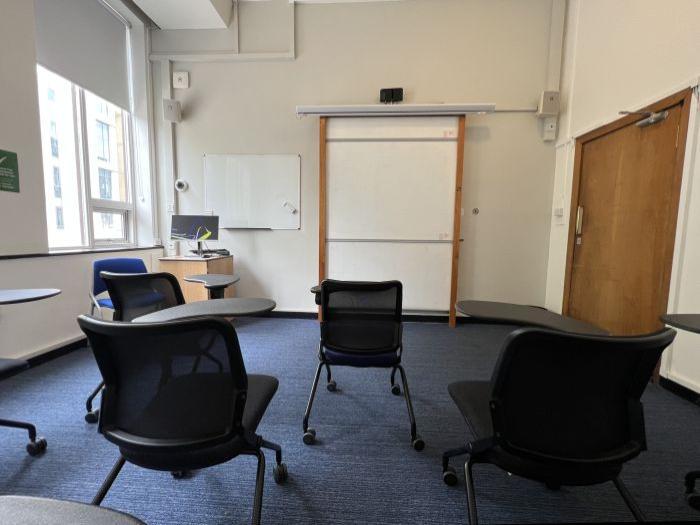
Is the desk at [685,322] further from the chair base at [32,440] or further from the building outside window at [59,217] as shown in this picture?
the building outside window at [59,217]

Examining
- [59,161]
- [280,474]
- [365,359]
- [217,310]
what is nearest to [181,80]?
[59,161]

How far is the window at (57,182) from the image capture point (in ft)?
9.92

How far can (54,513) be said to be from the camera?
402mm

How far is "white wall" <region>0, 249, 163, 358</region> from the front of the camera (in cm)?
236

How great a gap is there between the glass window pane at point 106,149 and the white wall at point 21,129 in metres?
0.80

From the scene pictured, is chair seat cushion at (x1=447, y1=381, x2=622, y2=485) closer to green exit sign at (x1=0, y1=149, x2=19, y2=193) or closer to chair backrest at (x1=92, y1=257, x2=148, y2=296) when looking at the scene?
chair backrest at (x1=92, y1=257, x2=148, y2=296)

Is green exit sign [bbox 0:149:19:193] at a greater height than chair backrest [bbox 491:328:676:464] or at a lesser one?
greater

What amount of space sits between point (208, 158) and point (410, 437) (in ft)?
12.8

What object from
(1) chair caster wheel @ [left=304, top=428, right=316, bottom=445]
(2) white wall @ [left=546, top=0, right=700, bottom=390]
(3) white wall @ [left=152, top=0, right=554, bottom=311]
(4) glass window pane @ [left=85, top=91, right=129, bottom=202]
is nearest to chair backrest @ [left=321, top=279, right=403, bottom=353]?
(1) chair caster wheel @ [left=304, top=428, right=316, bottom=445]

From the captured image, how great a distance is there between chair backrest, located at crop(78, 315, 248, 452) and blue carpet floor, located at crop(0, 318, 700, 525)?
56cm

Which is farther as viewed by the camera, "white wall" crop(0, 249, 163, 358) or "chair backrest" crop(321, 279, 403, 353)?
"white wall" crop(0, 249, 163, 358)

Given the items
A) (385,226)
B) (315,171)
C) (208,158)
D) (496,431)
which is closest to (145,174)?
(208,158)

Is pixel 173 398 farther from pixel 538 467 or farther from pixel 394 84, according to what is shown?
pixel 394 84

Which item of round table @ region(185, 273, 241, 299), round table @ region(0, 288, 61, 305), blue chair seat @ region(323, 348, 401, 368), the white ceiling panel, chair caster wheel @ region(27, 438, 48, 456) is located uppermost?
the white ceiling panel
